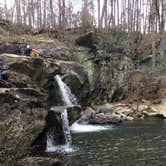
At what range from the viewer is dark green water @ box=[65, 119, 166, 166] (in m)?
17.2

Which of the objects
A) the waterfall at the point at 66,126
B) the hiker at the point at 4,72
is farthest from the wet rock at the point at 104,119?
the hiker at the point at 4,72

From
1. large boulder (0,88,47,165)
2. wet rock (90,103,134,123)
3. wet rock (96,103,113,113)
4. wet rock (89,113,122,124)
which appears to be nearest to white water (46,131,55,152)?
large boulder (0,88,47,165)

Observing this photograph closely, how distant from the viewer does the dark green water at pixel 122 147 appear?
675 inches

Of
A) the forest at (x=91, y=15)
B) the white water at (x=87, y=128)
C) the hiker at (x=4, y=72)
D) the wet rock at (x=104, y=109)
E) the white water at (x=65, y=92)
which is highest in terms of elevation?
the forest at (x=91, y=15)

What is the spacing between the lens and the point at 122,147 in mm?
20500

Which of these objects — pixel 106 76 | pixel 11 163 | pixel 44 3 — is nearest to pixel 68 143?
pixel 11 163

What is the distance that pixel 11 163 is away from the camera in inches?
414

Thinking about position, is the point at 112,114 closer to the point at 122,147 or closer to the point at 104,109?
the point at 104,109

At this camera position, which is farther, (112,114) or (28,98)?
(112,114)

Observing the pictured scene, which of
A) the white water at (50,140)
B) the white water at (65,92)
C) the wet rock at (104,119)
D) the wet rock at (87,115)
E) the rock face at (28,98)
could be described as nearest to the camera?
the rock face at (28,98)

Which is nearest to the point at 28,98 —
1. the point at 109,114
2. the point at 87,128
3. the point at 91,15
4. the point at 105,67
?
the point at 87,128

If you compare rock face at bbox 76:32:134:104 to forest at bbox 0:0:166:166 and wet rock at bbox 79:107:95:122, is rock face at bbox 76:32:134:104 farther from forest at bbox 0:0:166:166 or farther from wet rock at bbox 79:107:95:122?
wet rock at bbox 79:107:95:122

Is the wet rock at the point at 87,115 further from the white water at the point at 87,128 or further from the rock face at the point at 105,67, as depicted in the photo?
the rock face at the point at 105,67

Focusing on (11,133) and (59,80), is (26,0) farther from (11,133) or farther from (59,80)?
(11,133)
